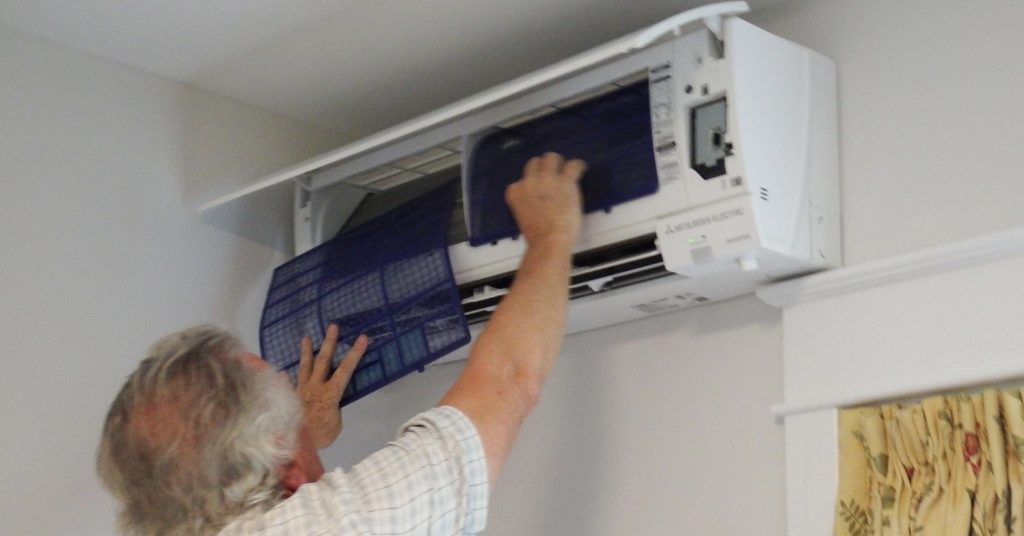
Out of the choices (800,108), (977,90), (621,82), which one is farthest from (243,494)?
(977,90)

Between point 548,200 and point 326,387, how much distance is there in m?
0.50

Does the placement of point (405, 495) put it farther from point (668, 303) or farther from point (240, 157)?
point (240, 157)

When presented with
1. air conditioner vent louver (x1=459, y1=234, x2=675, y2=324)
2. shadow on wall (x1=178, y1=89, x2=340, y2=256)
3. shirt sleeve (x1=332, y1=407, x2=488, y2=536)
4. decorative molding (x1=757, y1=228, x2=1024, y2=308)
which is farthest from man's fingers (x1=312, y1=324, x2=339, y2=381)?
decorative molding (x1=757, y1=228, x2=1024, y2=308)

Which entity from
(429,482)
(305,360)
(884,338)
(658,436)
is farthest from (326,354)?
(884,338)

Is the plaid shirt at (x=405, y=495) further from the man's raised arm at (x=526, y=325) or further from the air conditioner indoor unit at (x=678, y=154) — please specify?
the air conditioner indoor unit at (x=678, y=154)

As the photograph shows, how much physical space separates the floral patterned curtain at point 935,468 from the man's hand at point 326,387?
0.75 meters

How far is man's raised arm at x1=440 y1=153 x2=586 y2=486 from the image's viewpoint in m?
1.37

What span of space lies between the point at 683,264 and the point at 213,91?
990 mm

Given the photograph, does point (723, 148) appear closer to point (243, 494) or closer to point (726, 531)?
point (726, 531)

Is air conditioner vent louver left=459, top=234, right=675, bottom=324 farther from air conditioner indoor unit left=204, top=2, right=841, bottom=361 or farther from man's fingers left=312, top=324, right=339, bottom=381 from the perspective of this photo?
man's fingers left=312, top=324, right=339, bottom=381

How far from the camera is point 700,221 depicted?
5.08ft

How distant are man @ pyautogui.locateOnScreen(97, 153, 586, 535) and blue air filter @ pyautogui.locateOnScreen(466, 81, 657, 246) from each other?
Answer: 0.73 ft

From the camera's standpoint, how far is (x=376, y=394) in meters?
2.24

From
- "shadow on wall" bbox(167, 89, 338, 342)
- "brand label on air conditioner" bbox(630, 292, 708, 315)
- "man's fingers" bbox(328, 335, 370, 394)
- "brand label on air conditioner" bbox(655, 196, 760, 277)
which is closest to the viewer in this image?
"brand label on air conditioner" bbox(655, 196, 760, 277)
